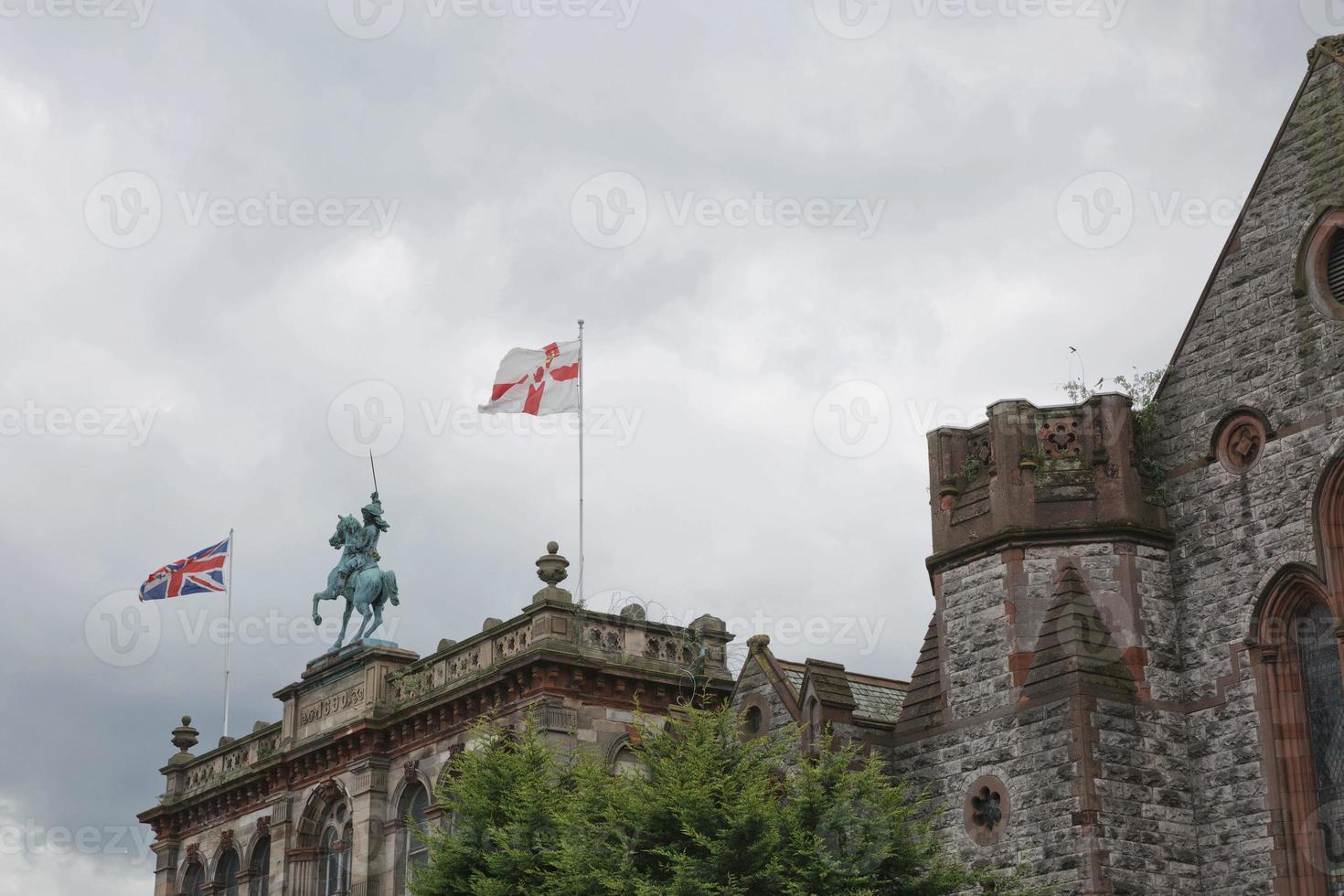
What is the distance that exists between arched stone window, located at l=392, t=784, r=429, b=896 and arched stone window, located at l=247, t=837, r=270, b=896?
6.62m

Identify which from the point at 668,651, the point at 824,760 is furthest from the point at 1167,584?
the point at 668,651

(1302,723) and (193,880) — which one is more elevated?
(193,880)

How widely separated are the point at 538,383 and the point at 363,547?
731 centimetres

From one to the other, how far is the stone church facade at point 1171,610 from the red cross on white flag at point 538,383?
1150cm

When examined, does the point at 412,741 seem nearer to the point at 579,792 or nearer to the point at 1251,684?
the point at 579,792

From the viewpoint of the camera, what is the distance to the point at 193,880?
4975 cm

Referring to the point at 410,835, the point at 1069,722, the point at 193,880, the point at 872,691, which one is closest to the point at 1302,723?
the point at 1069,722

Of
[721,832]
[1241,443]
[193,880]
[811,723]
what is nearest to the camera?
[721,832]

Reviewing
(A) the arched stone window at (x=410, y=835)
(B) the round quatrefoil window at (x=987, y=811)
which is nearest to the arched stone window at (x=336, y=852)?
(A) the arched stone window at (x=410, y=835)

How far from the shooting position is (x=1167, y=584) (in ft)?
93.9

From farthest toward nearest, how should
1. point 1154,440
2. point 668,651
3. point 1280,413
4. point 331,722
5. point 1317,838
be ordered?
point 331,722, point 668,651, point 1154,440, point 1280,413, point 1317,838

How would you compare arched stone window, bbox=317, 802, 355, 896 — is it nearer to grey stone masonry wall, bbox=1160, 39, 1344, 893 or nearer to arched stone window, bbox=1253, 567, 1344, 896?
grey stone masonry wall, bbox=1160, 39, 1344, 893

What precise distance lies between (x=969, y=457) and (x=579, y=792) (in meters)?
8.19

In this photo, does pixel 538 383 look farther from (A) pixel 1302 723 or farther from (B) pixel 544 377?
(A) pixel 1302 723
